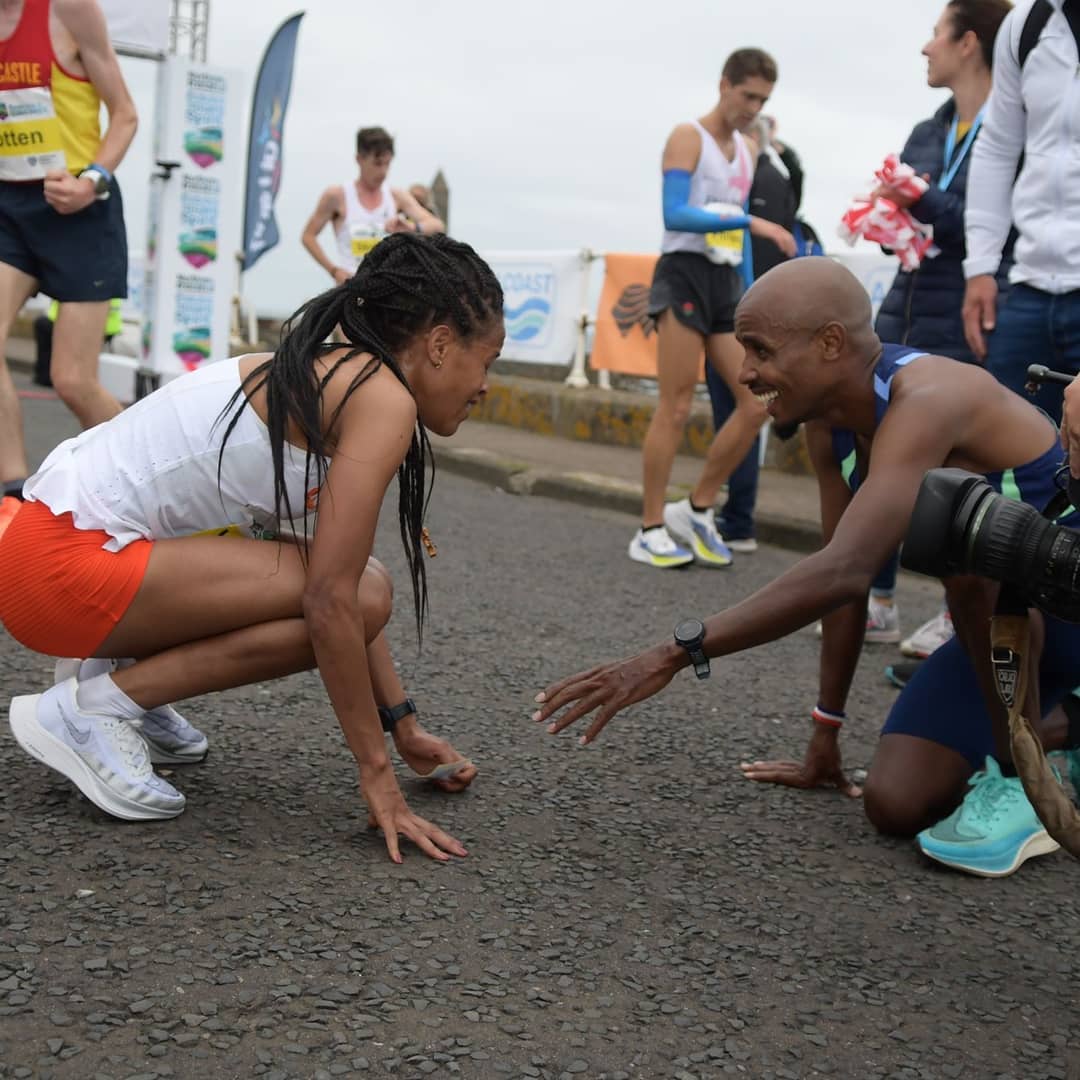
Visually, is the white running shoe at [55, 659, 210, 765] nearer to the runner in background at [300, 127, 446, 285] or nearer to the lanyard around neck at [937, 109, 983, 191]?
the lanyard around neck at [937, 109, 983, 191]

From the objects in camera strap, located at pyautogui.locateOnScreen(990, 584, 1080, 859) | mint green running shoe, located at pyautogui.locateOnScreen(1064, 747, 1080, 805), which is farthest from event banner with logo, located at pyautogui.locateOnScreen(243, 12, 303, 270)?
camera strap, located at pyautogui.locateOnScreen(990, 584, 1080, 859)

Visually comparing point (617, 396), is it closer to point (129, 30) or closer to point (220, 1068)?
point (129, 30)

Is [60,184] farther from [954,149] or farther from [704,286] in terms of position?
[954,149]

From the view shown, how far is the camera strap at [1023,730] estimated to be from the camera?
2.17 m

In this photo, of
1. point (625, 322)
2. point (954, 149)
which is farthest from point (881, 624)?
point (625, 322)

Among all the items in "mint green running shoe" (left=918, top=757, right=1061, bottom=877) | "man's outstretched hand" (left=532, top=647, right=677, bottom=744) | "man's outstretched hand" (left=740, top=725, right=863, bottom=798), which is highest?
"man's outstretched hand" (left=532, top=647, right=677, bottom=744)

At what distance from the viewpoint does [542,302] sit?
11.1 m

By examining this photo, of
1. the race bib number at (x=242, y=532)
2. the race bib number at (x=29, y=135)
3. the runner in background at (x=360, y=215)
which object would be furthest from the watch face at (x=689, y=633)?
the runner in background at (x=360, y=215)

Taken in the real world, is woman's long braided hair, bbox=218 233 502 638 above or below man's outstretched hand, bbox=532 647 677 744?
above

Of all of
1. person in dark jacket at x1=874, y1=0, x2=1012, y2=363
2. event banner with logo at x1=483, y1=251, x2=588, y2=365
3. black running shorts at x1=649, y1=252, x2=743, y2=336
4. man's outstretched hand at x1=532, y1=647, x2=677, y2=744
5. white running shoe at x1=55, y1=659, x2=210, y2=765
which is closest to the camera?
man's outstretched hand at x1=532, y1=647, x2=677, y2=744

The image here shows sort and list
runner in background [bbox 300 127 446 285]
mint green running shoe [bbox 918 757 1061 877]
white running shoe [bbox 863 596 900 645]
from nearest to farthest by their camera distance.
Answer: mint green running shoe [bbox 918 757 1061 877]
white running shoe [bbox 863 596 900 645]
runner in background [bbox 300 127 446 285]

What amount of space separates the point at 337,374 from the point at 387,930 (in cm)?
96

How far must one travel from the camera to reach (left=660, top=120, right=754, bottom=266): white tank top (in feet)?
19.0

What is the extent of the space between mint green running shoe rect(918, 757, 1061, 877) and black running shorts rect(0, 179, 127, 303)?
3.15 m
